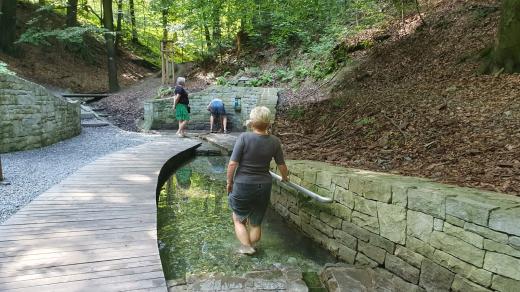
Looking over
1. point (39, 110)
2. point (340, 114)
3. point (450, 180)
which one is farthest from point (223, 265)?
point (39, 110)

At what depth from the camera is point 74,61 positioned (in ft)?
64.1

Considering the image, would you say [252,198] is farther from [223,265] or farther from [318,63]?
[318,63]

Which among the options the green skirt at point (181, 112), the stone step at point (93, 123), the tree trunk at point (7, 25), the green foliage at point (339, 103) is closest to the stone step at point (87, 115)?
the stone step at point (93, 123)

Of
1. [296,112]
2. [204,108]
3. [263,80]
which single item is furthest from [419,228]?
[263,80]

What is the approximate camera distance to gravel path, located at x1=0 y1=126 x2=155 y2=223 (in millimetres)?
5082

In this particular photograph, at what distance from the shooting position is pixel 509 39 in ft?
18.6

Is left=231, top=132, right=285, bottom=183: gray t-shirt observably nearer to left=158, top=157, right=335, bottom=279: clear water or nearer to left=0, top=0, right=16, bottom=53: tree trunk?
left=158, top=157, right=335, bottom=279: clear water

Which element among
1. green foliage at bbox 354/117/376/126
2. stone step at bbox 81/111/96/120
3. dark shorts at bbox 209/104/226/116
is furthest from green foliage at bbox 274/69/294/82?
green foliage at bbox 354/117/376/126

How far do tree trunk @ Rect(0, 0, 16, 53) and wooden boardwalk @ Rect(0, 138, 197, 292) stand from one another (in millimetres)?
13542

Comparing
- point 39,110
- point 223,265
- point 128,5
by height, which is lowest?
point 223,265

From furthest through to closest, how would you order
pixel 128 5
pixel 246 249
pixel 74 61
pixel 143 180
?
pixel 128 5 → pixel 74 61 → pixel 143 180 → pixel 246 249

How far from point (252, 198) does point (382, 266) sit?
152 centimetres

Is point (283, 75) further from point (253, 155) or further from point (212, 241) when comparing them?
point (253, 155)

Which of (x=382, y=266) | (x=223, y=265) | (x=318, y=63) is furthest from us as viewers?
(x=318, y=63)
